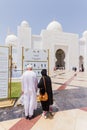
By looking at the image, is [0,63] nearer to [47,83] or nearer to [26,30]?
[47,83]

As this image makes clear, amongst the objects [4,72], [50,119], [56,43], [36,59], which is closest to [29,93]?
[50,119]

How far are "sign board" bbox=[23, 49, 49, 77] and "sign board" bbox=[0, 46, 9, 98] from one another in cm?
79

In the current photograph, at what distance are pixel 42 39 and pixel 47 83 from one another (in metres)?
35.3

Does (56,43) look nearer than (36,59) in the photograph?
No

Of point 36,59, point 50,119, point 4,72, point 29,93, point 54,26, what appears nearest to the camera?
point 50,119

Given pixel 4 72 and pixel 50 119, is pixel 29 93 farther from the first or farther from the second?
pixel 4 72

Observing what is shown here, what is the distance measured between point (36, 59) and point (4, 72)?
138 centimetres

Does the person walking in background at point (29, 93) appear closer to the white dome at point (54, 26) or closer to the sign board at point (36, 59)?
the sign board at point (36, 59)

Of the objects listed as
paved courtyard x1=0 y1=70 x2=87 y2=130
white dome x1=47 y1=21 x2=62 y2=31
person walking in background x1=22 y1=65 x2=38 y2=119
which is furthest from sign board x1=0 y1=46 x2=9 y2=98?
white dome x1=47 y1=21 x2=62 y2=31

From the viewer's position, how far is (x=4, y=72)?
6.15m

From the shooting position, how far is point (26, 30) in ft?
125

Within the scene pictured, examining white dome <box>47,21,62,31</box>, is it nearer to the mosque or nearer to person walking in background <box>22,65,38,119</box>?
the mosque

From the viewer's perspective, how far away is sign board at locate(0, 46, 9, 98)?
6070mm

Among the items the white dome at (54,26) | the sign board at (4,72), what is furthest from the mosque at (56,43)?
the sign board at (4,72)
